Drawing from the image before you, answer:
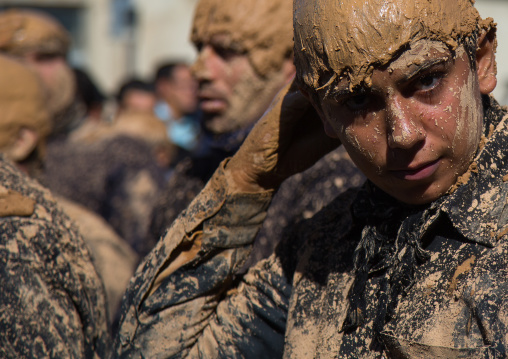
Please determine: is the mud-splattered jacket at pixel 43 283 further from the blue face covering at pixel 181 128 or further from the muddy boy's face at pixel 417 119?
the blue face covering at pixel 181 128

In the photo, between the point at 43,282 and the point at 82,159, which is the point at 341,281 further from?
the point at 82,159

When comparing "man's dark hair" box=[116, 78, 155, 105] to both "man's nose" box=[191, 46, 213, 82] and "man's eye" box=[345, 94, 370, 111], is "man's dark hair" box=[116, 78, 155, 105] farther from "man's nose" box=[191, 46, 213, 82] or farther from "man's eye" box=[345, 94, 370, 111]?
"man's eye" box=[345, 94, 370, 111]

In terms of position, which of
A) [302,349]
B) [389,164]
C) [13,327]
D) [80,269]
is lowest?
[13,327]

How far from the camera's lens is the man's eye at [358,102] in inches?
65.8

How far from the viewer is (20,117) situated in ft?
10.2

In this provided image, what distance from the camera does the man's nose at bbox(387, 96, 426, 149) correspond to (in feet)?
5.20

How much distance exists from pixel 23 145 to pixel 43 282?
1.14 metres

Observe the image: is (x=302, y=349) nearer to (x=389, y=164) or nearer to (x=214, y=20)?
(x=389, y=164)

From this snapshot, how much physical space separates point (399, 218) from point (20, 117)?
1928 millimetres

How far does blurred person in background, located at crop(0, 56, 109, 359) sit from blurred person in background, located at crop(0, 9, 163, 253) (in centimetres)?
154

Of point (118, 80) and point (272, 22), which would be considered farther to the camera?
point (118, 80)

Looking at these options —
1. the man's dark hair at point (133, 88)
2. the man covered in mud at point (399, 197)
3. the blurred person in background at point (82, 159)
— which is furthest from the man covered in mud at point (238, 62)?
the man's dark hair at point (133, 88)

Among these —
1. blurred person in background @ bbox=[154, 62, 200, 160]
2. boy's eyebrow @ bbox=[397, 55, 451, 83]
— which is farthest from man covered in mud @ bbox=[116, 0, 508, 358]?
blurred person in background @ bbox=[154, 62, 200, 160]

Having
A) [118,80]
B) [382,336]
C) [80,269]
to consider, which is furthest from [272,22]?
[118,80]
